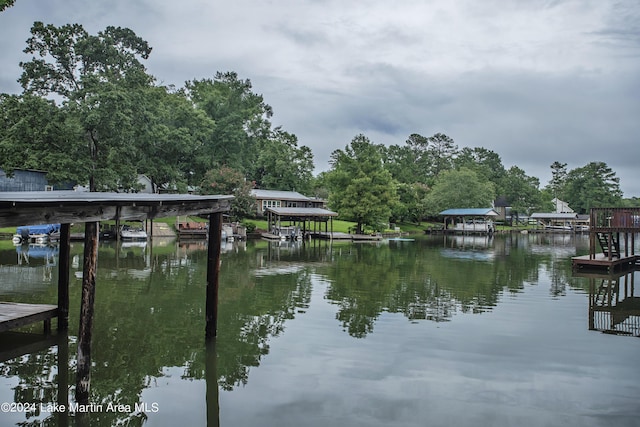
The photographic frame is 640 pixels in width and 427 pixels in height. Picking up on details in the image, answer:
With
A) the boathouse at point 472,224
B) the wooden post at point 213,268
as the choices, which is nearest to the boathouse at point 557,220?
the boathouse at point 472,224

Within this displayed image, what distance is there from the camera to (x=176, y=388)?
8.15 metres

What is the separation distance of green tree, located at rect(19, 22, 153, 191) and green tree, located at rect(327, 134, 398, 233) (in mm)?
23209

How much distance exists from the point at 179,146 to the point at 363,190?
831 inches

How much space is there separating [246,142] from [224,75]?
1559 centimetres

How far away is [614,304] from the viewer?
16.6 metres

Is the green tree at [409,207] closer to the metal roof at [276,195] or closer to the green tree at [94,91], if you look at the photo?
the metal roof at [276,195]

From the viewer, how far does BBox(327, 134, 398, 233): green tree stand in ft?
181

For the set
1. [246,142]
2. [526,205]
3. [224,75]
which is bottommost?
[526,205]

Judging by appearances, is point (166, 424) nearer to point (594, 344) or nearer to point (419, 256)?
point (594, 344)

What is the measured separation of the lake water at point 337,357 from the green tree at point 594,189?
85.1 m

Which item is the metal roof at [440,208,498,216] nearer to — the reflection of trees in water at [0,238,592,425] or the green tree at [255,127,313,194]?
the green tree at [255,127,313,194]

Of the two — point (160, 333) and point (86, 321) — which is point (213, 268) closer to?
point (160, 333)

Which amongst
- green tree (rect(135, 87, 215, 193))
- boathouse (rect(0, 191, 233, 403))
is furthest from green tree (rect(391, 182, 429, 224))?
boathouse (rect(0, 191, 233, 403))

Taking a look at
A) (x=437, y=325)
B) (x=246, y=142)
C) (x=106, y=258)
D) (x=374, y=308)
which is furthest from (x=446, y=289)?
(x=246, y=142)
